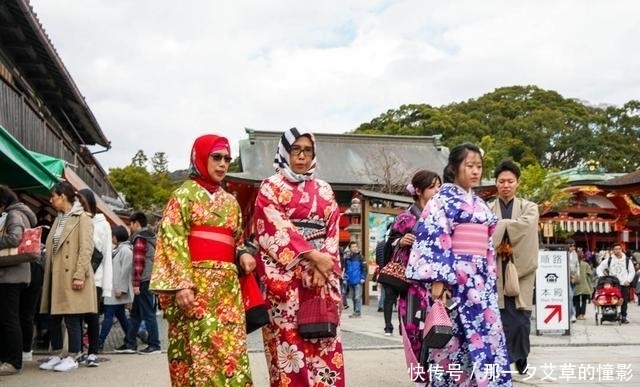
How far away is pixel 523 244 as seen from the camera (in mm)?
6207

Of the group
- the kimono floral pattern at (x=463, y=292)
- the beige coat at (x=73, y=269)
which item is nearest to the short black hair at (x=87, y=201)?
the beige coat at (x=73, y=269)

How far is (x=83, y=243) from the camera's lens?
6938 mm

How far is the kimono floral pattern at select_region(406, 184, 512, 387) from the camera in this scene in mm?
4656

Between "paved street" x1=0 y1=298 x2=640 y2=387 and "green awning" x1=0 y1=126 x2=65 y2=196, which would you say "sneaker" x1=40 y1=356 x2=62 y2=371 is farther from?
"green awning" x1=0 y1=126 x2=65 y2=196

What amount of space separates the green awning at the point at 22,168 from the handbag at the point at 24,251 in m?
0.69

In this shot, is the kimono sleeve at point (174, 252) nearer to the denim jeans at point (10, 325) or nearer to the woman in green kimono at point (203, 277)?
the woman in green kimono at point (203, 277)

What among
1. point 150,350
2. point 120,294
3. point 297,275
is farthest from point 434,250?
point 120,294

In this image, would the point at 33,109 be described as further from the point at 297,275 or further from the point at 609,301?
the point at 609,301

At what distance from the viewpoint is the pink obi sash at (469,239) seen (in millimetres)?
4805

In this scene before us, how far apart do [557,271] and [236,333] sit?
348 inches

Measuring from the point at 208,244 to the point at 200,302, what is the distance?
365mm

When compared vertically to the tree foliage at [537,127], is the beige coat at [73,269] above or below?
below

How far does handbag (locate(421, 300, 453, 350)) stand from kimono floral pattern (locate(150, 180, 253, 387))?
1167mm

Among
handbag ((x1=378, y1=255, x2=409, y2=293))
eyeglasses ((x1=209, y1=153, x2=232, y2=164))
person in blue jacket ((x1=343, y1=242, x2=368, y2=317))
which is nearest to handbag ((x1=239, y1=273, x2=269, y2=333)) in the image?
eyeglasses ((x1=209, y1=153, x2=232, y2=164))
